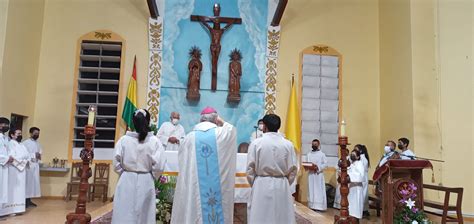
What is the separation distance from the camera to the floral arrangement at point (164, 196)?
4820 mm

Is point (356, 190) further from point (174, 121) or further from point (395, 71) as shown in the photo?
point (174, 121)

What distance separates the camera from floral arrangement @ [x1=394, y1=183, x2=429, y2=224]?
4527 mm

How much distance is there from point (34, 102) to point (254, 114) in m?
4.55

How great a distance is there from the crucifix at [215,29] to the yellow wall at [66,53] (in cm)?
129

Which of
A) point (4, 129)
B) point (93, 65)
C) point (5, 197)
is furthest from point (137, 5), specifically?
point (5, 197)

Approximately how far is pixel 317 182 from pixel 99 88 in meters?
4.89

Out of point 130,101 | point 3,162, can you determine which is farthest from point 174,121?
point 3,162

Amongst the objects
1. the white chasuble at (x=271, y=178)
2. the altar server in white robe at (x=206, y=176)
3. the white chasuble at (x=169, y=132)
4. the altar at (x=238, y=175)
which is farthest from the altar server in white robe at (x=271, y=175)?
the white chasuble at (x=169, y=132)

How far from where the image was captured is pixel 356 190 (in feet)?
20.4

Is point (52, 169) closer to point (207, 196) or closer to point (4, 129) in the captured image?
point (4, 129)

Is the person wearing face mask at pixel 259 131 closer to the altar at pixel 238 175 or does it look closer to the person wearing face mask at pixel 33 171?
the altar at pixel 238 175

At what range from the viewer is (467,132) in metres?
7.18

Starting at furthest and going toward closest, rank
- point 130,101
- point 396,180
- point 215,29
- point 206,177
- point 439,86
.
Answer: point 215,29 → point 130,101 → point 439,86 → point 396,180 → point 206,177

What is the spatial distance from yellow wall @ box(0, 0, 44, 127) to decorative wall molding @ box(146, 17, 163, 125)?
2.28 meters
